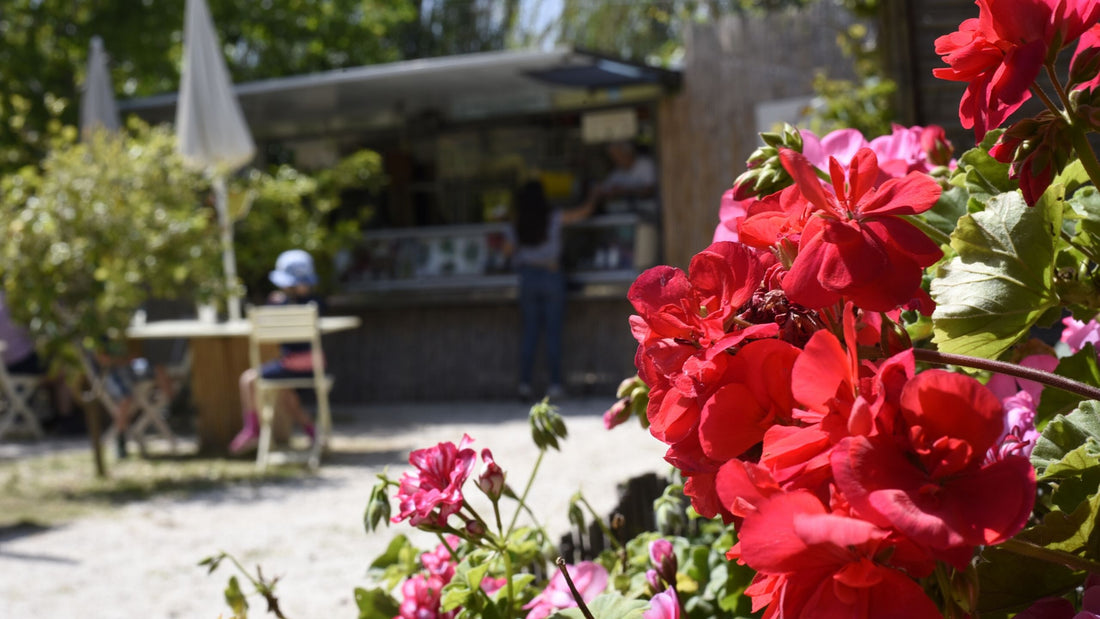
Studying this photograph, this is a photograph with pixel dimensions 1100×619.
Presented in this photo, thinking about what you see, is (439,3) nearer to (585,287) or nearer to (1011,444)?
(585,287)

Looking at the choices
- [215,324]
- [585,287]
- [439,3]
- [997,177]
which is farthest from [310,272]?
[439,3]

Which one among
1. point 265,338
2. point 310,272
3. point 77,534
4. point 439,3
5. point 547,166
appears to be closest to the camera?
point 77,534

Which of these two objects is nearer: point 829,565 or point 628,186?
point 829,565

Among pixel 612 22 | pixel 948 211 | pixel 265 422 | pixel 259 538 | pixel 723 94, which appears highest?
pixel 612 22

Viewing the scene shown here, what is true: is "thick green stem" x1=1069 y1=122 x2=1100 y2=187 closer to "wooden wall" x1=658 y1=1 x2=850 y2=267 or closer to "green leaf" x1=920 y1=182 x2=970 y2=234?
"green leaf" x1=920 y1=182 x2=970 y2=234

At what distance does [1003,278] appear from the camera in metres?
0.68

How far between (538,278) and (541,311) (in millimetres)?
300

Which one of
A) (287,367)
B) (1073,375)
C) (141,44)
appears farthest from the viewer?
(141,44)

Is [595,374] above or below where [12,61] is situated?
below

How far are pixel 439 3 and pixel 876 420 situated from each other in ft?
89.7

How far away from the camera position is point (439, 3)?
2673 cm

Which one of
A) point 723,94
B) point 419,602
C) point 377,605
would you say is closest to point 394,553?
point 377,605

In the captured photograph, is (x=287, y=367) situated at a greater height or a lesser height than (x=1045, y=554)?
lesser

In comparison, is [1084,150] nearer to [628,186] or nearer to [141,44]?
[628,186]
